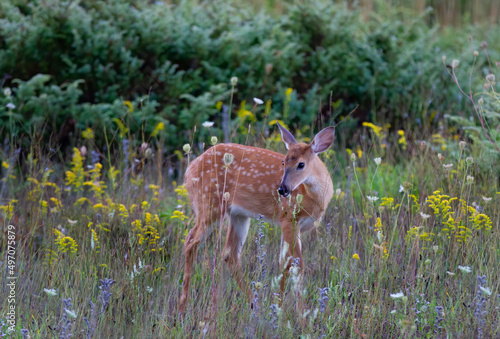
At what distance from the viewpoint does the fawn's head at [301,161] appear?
3988mm

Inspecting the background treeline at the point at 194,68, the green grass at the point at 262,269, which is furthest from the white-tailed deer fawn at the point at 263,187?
the background treeline at the point at 194,68

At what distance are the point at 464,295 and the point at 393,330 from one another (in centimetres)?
53

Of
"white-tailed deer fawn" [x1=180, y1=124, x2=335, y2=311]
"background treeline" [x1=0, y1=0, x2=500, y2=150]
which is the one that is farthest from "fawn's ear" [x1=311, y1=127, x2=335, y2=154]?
"background treeline" [x1=0, y1=0, x2=500, y2=150]

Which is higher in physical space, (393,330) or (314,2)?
(314,2)

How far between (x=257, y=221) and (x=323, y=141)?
0.81 meters

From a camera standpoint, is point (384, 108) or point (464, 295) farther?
point (384, 108)

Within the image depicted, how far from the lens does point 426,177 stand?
5.11m

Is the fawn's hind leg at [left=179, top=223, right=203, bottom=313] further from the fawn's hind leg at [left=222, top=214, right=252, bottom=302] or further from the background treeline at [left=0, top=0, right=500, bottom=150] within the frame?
the background treeline at [left=0, top=0, right=500, bottom=150]

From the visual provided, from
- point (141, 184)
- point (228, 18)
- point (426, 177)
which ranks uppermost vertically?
point (228, 18)

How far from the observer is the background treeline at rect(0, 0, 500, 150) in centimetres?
663

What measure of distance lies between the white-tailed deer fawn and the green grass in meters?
0.13

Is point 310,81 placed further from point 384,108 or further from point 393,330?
point 393,330

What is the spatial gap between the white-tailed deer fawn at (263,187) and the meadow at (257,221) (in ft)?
0.49

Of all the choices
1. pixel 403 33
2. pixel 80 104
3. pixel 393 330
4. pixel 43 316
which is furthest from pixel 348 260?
pixel 403 33
